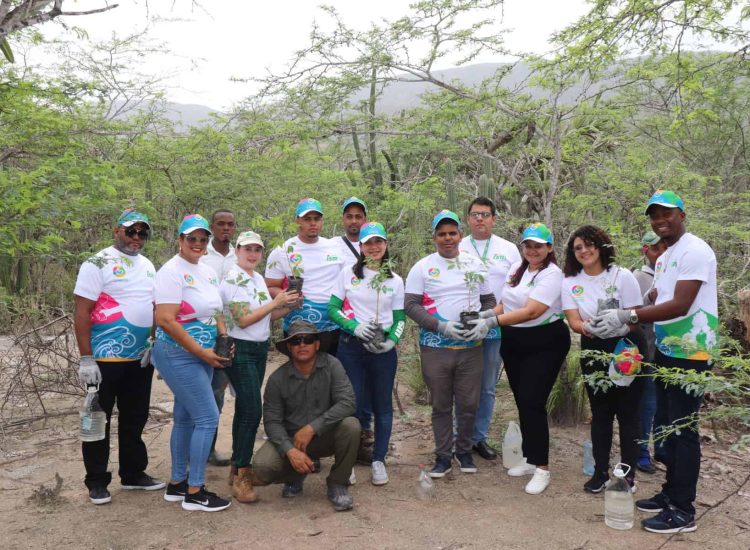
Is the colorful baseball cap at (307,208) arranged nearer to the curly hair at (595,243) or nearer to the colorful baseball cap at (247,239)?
the colorful baseball cap at (247,239)

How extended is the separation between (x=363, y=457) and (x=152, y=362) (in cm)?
175

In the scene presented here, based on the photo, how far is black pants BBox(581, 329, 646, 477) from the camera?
12.4 ft

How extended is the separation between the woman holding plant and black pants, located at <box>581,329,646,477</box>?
4.16ft

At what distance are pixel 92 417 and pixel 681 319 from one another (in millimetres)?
3476

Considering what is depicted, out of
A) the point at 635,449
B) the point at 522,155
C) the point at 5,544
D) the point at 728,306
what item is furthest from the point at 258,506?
the point at 522,155

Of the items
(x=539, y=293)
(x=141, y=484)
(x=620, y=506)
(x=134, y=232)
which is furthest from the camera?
(x=141, y=484)

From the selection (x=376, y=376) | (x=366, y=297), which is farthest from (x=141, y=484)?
(x=366, y=297)

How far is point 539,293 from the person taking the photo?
13.1ft

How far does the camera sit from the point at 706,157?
12352 millimetres

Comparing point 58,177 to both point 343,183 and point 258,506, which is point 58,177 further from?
point 343,183

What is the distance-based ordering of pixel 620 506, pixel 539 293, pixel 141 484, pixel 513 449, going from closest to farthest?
pixel 620 506
pixel 539 293
pixel 141 484
pixel 513 449

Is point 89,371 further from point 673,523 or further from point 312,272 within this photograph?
point 673,523

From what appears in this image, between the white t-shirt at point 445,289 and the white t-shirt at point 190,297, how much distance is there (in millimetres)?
1369

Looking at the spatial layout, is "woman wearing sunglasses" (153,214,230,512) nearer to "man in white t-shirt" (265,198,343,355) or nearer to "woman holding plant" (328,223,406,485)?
"man in white t-shirt" (265,198,343,355)
